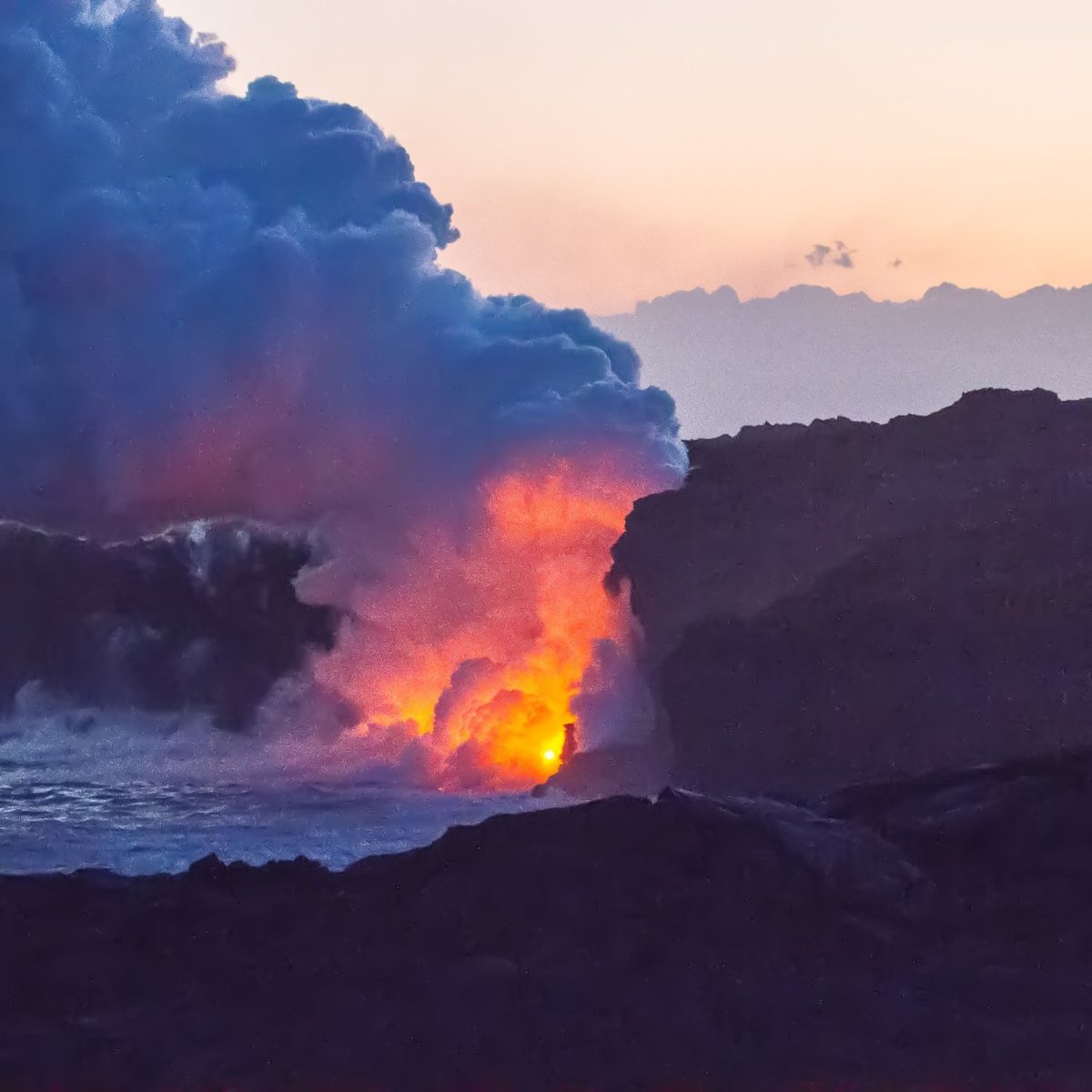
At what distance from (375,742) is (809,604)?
1662cm

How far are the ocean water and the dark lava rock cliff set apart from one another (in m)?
7.16

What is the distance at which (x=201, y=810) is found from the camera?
2170 inches

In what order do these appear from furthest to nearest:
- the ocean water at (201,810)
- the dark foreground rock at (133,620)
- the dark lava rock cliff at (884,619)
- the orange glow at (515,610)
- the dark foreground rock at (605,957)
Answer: the dark foreground rock at (133,620) → the orange glow at (515,610) → the dark lava rock cliff at (884,619) → the ocean water at (201,810) → the dark foreground rock at (605,957)

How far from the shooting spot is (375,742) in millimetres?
59750

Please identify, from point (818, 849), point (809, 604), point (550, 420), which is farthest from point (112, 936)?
point (809, 604)

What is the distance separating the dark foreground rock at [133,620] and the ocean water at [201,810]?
13721mm

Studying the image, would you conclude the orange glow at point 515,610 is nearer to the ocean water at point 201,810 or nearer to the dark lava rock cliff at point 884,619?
the ocean water at point 201,810

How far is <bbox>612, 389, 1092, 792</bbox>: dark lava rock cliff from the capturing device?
4919 cm

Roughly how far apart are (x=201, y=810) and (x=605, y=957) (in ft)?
98.1

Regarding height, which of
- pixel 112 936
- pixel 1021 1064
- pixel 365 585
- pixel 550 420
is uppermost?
pixel 550 420

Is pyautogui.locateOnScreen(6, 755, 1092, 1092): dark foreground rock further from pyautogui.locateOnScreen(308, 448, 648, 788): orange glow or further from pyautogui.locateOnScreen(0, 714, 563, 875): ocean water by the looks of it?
pyautogui.locateOnScreen(308, 448, 648, 788): orange glow

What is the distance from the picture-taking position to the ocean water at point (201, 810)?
4494 cm

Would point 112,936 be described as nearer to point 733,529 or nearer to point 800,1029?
point 800,1029

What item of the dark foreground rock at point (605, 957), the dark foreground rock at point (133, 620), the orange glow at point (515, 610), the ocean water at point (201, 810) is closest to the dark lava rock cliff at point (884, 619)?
the orange glow at point (515, 610)
